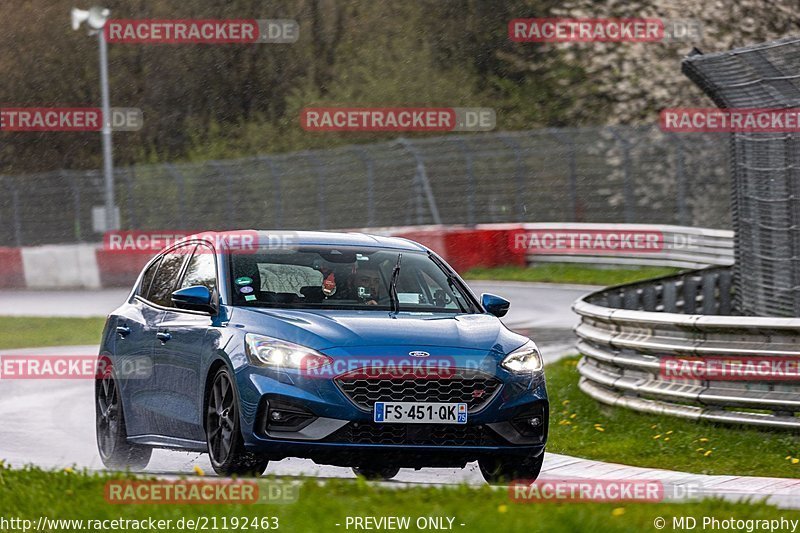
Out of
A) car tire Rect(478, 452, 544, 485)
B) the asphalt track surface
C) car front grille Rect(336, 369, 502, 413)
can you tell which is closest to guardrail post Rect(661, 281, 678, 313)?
the asphalt track surface

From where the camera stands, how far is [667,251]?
1232 inches

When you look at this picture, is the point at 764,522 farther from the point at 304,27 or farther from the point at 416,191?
the point at 304,27

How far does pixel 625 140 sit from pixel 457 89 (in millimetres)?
18471

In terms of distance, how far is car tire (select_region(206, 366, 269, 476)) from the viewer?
9.03 meters

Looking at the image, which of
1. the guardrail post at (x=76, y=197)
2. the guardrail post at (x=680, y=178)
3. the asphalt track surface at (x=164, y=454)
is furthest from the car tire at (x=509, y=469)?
the guardrail post at (x=76, y=197)

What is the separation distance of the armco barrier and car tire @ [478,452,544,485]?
22.3 metres

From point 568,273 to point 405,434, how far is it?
23191 mm

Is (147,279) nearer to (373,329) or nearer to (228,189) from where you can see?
(373,329)

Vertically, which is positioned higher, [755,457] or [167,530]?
[167,530]

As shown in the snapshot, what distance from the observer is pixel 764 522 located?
7.26 meters

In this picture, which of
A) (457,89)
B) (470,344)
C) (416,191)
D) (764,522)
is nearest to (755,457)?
(470,344)

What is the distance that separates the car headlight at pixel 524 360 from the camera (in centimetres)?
925

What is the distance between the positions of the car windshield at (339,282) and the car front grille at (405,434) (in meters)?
1.08

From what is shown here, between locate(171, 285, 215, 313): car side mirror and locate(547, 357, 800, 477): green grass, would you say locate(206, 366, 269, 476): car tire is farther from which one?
locate(547, 357, 800, 477): green grass
